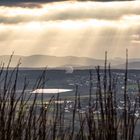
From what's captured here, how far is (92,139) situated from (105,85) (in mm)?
593

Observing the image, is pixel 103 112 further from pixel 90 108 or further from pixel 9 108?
pixel 9 108

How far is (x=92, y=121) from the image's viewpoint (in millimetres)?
4934

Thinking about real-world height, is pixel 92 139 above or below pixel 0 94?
below

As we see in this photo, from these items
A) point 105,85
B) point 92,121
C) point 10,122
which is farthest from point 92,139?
point 10,122

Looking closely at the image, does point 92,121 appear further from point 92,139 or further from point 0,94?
point 0,94

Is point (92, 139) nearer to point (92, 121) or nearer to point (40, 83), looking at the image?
point (92, 121)

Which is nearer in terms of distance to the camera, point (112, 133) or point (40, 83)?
point (112, 133)

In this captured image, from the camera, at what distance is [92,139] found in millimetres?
4898

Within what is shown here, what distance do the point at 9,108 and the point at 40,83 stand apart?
52 centimetres

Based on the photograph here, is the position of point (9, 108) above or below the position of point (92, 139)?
above

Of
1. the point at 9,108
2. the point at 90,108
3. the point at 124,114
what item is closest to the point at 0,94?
the point at 9,108

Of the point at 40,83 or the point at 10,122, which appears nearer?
the point at 10,122

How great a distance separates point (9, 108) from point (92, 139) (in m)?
0.94

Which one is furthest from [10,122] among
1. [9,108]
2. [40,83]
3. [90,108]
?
[90,108]
